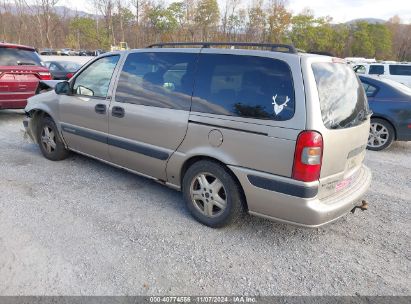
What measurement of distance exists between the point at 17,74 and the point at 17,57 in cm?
→ 46

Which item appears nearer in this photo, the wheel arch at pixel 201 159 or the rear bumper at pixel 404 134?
the wheel arch at pixel 201 159

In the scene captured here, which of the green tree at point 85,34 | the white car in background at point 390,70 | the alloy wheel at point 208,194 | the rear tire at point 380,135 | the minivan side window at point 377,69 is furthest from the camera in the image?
the green tree at point 85,34

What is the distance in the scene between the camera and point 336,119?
2.74 meters

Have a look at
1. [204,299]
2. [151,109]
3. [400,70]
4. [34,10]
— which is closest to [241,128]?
[151,109]

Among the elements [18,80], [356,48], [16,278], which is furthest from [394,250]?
[356,48]

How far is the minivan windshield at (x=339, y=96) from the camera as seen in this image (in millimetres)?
2672

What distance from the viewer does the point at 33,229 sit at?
3.10m

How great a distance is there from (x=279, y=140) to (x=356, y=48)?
70.9 m

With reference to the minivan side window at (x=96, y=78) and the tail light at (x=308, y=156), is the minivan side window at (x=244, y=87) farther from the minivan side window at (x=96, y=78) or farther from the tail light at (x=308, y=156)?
the minivan side window at (x=96, y=78)

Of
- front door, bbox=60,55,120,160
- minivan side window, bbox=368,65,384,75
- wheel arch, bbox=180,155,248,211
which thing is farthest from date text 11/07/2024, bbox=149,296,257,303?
minivan side window, bbox=368,65,384,75

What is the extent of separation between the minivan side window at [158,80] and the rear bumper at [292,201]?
1.00 metres

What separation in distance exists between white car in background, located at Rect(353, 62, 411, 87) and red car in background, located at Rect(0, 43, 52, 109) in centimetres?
1176

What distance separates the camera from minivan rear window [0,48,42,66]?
22.9 feet

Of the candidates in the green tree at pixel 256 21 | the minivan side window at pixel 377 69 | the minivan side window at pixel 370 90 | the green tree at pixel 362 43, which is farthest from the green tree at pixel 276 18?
the minivan side window at pixel 370 90
